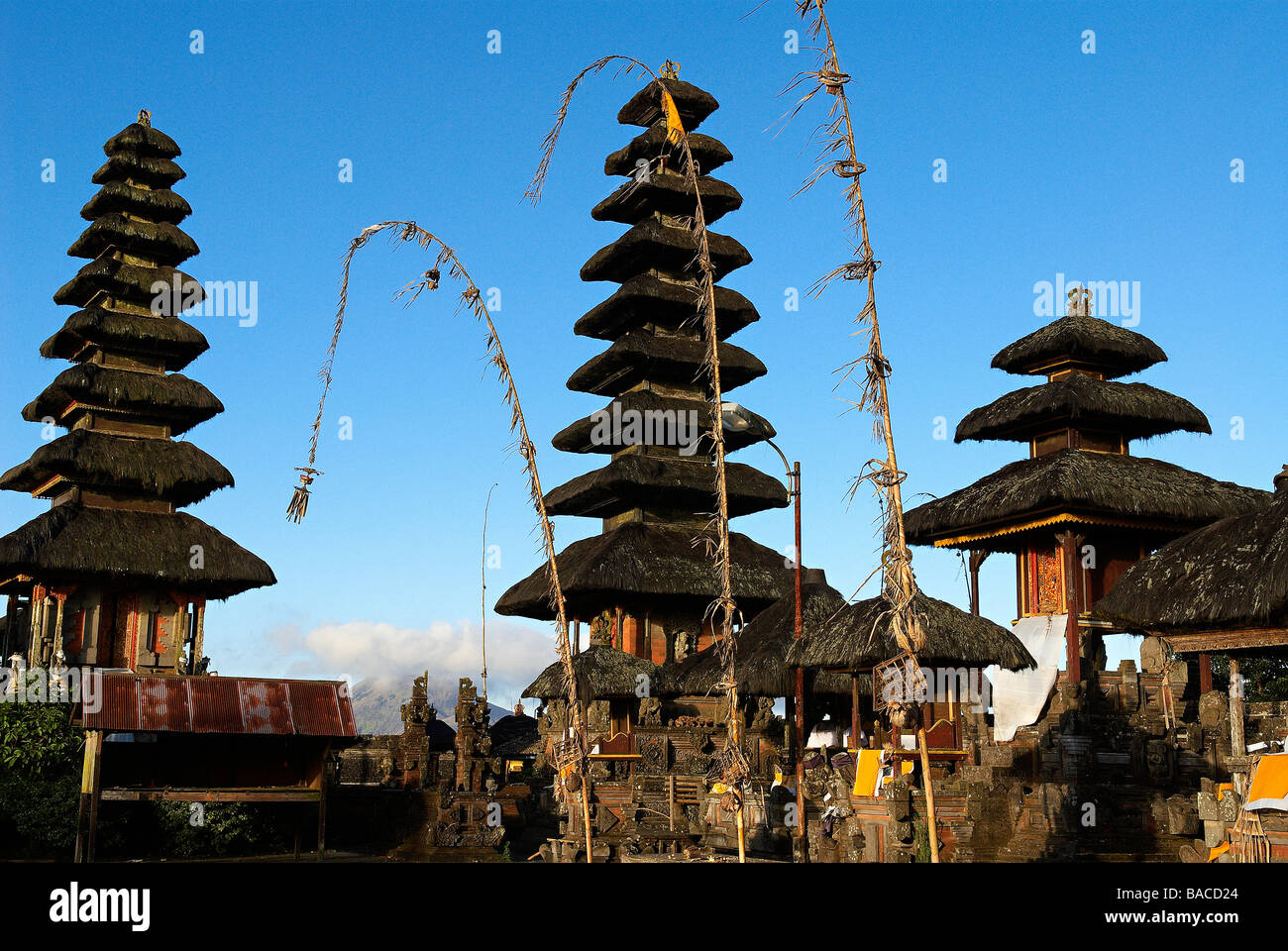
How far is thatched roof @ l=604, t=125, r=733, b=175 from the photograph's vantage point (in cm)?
4259

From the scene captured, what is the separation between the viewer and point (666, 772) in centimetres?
2625

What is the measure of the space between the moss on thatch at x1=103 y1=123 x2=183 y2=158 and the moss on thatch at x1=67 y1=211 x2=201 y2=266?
7.36ft

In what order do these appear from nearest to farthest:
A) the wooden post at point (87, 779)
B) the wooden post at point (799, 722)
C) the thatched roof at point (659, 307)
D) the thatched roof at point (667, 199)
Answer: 1. the wooden post at point (799, 722)
2. the wooden post at point (87, 779)
3. the thatched roof at point (659, 307)
4. the thatched roof at point (667, 199)

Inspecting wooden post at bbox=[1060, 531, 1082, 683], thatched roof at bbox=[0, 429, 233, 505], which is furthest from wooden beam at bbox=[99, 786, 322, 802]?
wooden post at bbox=[1060, 531, 1082, 683]

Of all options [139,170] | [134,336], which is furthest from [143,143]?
[134,336]

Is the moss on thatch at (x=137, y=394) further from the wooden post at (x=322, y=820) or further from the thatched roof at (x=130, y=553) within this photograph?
the wooden post at (x=322, y=820)

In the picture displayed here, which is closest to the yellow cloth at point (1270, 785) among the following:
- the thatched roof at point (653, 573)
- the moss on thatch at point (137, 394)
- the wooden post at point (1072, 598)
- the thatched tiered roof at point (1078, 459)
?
the thatched tiered roof at point (1078, 459)

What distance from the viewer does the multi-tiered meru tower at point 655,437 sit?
123 feet

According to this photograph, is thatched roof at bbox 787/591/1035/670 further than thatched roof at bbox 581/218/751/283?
No

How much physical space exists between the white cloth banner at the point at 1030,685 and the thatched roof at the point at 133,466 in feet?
77.3

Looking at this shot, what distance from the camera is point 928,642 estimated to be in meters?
20.0

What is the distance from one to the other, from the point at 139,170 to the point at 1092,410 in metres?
30.0

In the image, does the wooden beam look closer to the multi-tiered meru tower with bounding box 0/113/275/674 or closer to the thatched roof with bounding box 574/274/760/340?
the multi-tiered meru tower with bounding box 0/113/275/674
